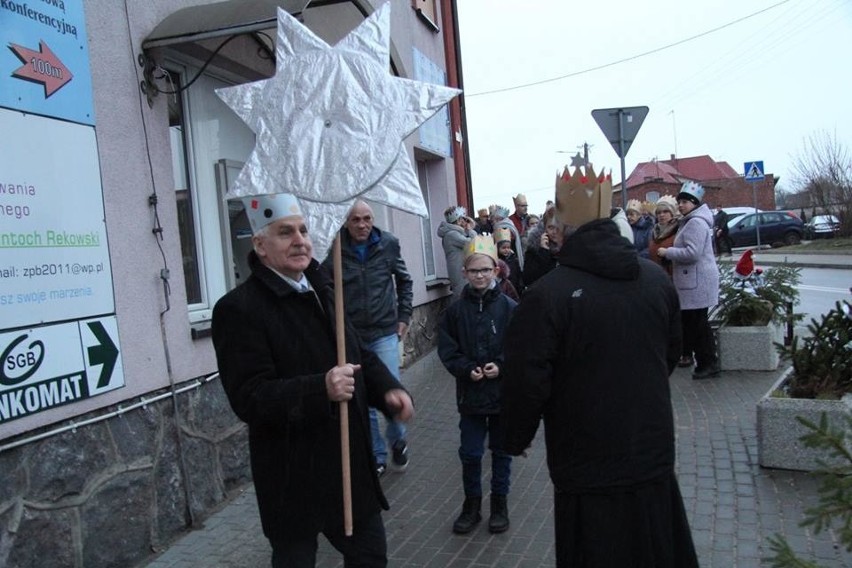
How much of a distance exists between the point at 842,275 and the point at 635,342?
779 inches

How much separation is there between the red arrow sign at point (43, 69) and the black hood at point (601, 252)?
2807 mm

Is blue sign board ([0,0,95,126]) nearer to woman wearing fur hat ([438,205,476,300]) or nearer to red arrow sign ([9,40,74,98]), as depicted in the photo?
red arrow sign ([9,40,74,98])

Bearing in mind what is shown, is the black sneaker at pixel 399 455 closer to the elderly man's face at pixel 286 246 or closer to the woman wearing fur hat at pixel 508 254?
the elderly man's face at pixel 286 246

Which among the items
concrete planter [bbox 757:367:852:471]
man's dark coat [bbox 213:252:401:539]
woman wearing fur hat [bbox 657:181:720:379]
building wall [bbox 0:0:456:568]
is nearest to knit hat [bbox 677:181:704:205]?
woman wearing fur hat [bbox 657:181:720:379]

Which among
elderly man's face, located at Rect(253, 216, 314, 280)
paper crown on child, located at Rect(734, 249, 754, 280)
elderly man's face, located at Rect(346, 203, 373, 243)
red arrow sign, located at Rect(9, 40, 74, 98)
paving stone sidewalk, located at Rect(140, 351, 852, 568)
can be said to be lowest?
paving stone sidewalk, located at Rect(140, 351, 852, 568)

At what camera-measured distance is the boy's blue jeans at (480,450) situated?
14.8 ft

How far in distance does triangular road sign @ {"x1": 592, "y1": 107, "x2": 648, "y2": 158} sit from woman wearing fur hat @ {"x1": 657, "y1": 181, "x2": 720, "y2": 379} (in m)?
1.35

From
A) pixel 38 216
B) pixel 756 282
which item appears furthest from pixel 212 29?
pixel 756 282

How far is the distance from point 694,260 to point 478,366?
4085 mm

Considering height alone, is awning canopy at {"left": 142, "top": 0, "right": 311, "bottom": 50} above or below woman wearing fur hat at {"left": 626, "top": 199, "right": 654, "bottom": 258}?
above

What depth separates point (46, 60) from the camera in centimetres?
395

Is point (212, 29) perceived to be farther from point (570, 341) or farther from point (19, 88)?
point (570, 341)

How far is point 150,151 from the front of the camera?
4785mm

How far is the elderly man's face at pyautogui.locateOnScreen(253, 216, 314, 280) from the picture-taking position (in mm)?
2904
